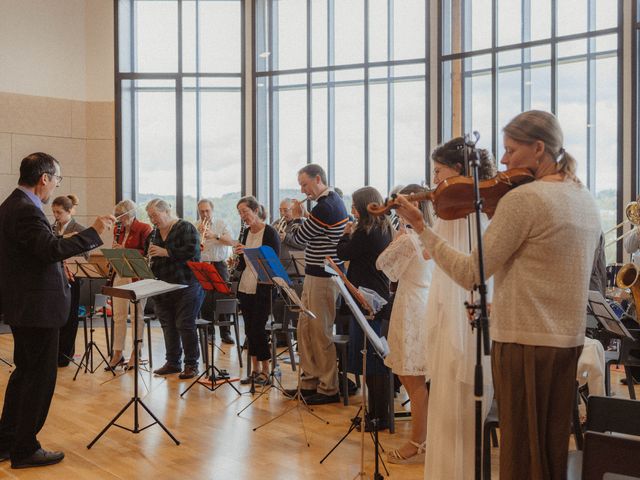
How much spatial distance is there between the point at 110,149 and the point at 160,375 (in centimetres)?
609

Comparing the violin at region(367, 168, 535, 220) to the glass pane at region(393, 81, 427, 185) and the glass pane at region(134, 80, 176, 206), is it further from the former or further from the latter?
the glass pane at region(134, 80, 176, 206)

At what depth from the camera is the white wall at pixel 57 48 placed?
10883 millimetres

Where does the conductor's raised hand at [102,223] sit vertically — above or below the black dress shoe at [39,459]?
above

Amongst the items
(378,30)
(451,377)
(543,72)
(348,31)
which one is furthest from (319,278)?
(348,31)

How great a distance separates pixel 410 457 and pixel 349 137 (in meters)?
7.45

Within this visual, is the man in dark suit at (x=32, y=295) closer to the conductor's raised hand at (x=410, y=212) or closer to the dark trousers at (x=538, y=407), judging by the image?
the conductor's raised hand at (x=410, y=212)

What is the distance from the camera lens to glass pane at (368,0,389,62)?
10570mm

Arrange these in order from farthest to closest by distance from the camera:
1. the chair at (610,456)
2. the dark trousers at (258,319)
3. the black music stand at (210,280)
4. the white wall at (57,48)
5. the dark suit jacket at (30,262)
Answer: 1. the white wall at (57,48)
2. the dark trousers at (258,319)
3. the black music stand at (210,280)
4. the dark suit jacket at (30,262)
5. the chair at (610,456)

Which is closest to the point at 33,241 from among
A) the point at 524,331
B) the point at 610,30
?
the point at 524,331

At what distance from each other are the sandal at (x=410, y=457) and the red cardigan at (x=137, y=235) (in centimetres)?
367

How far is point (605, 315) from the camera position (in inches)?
156

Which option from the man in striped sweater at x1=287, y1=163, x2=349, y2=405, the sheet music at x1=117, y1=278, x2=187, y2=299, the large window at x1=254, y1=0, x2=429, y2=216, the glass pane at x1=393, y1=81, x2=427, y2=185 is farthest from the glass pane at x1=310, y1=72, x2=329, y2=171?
the sheet music at x1=117, y1=278, x2=187, y2=299

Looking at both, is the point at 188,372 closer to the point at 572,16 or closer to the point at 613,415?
the point at 613,415

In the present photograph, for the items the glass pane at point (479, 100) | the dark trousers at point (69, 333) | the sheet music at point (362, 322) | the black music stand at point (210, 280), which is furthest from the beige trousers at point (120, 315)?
the glass pane at point (479, 100)
